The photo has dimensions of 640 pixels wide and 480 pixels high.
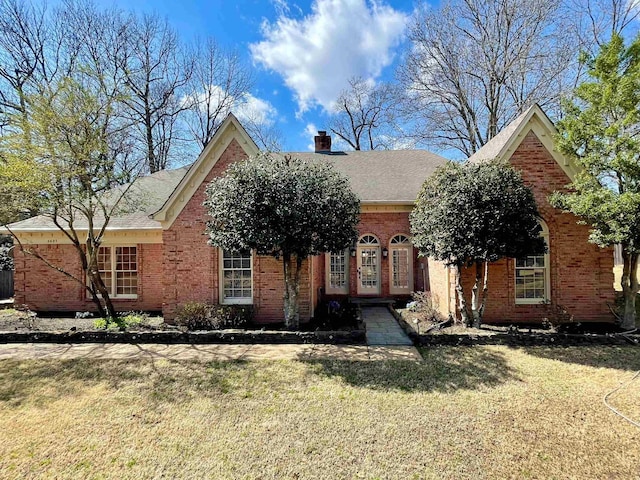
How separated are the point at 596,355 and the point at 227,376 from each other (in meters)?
8.12

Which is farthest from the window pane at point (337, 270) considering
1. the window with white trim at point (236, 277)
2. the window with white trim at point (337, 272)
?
the window with white trim at point (236, 277)

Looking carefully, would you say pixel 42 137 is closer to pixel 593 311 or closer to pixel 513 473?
pixel 513 473

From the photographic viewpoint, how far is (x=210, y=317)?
918 centimetres

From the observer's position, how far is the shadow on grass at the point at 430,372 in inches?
225

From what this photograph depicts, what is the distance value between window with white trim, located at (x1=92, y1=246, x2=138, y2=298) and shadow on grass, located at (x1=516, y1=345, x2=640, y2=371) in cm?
1288

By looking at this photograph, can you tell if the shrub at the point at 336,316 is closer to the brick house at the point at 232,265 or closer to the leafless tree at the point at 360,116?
the brick house at the point at 232,265


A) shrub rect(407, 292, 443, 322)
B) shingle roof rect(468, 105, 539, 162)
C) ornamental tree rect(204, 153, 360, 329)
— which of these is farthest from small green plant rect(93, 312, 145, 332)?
shingle roof rect(468, 105, 539, 162)

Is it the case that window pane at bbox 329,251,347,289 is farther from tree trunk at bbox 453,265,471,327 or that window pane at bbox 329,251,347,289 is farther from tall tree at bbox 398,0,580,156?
tall tree at bbox 398,0,580,156

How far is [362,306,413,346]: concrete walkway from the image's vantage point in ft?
26.8

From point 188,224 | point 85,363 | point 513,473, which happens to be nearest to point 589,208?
point 513,473

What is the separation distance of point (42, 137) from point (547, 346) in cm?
1438

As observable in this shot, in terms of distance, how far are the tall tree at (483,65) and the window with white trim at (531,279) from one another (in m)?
14.9

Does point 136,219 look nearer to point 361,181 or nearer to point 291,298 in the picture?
point 291,298

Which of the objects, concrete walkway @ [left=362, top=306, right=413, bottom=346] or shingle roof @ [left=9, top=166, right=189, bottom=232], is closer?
concrete walkway @ [left=362, top=306, right=413, bottom=346]
